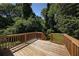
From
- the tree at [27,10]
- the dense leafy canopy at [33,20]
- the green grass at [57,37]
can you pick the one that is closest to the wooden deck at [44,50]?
the green grass at [57,37]

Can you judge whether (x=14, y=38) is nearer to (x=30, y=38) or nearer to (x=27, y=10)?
(x=30, y=38)

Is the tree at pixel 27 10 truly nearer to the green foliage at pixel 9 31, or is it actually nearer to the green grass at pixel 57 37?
the green foliage at pixel 9 31

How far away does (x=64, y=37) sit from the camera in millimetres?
3271

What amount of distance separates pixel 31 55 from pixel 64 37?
46 centimetres

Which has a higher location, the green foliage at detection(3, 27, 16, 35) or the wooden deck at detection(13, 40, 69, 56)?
the green foliage at detection(3, 27, 16, 35)

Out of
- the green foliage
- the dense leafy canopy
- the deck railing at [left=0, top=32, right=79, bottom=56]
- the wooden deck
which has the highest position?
the dense leafy canopy

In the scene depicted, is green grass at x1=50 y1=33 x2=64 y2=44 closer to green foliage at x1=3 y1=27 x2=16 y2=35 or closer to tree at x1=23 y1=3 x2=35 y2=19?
tree at x1=23 y1=3 x2=35 y2=19

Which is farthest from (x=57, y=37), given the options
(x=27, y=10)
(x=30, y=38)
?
(x=27, y=10)

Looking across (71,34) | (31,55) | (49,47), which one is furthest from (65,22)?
(31,55)

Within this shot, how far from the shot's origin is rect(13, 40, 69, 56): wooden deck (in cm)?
330

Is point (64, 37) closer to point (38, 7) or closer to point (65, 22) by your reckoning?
point (65, 22)

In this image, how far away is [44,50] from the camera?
10.8ft

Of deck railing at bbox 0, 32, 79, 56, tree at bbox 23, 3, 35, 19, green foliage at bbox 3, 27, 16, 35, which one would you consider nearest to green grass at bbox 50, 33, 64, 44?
deck railing at bbox 0, 32, 79, 56

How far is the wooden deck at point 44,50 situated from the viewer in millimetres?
3297
